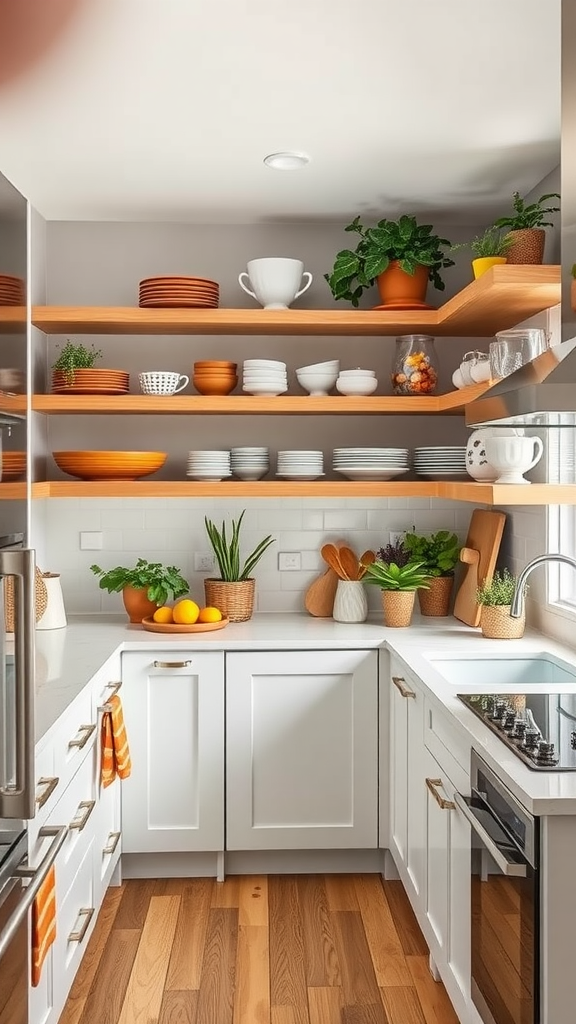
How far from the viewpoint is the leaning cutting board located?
3586 millimetres

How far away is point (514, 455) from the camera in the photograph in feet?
9.67

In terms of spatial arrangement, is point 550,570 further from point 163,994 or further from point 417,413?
point 163,994

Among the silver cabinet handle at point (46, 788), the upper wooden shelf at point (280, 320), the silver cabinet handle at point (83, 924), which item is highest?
the upper wooden shelf at point (280, 320)

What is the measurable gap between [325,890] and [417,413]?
176cm

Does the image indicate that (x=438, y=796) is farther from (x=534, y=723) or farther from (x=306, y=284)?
(x=306, y=284)

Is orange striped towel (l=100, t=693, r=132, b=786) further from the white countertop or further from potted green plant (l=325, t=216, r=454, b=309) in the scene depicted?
potted green plant (l=325, t=216, r=454, b=309)

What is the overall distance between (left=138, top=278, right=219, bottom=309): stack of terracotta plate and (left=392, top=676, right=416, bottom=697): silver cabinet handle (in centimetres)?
153

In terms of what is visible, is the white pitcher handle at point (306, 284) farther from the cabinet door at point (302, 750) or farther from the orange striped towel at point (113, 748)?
the orange striped towel at point (113, 748)

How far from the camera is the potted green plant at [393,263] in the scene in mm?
3584

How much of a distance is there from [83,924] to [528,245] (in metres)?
2.33

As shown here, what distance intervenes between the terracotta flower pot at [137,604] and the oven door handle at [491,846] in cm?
171

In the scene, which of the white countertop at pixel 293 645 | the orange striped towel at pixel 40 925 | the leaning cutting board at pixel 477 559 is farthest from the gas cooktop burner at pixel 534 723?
the leaning cutting board at pixel 477 559

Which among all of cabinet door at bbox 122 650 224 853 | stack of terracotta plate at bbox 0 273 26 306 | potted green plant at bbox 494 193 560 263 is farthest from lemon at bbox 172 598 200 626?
stack of terracotta plate at bbox 0 273 26 306

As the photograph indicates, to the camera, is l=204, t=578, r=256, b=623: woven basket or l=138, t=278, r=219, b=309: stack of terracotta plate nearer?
l=138, t=278, r=219, b=309: stack of terracotta plate
